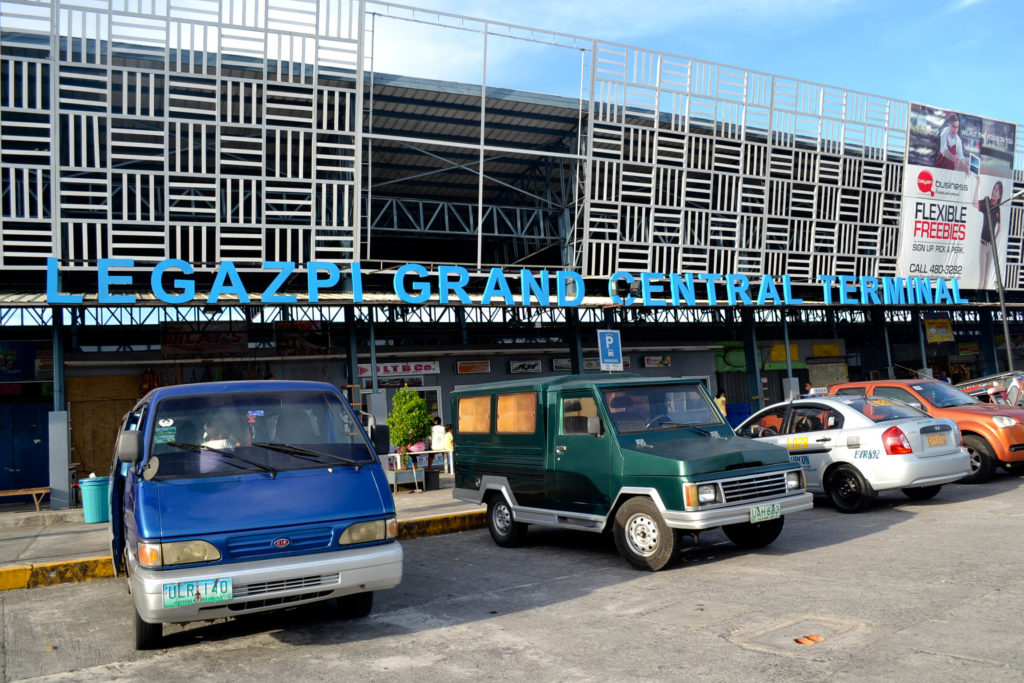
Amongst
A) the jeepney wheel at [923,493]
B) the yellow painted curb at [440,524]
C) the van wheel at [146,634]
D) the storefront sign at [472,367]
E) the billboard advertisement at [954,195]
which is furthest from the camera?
the billboard advertisement at [954,195]

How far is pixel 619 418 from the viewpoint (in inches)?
340

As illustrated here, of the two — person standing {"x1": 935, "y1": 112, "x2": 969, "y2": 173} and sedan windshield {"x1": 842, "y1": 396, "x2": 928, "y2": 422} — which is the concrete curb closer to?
sedan windshield {"x1": 842, "y1": 396, "x2": 928, "y2": 422}

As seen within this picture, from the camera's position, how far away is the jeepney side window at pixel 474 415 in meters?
10.5

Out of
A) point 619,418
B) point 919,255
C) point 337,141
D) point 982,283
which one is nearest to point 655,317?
point 919,255

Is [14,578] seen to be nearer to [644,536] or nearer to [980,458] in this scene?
[644,536]

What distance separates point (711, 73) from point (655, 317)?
32.8 feet

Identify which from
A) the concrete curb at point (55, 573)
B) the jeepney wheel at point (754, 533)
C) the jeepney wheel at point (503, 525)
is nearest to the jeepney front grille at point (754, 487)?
the jeepney wheel at point (754, 533)

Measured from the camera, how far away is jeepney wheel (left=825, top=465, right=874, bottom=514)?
35.0ft

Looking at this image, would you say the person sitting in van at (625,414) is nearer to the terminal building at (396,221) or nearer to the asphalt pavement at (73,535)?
the asphalt pavement at (73,535)

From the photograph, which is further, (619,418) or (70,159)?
(70,159)

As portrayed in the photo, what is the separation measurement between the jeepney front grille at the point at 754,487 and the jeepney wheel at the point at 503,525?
9.19 feet

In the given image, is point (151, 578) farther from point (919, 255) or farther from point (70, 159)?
point (919, 255)

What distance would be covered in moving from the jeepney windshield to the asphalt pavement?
3.88 m

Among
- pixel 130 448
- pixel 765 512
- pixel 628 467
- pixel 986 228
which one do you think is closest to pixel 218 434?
pixel 130 448
